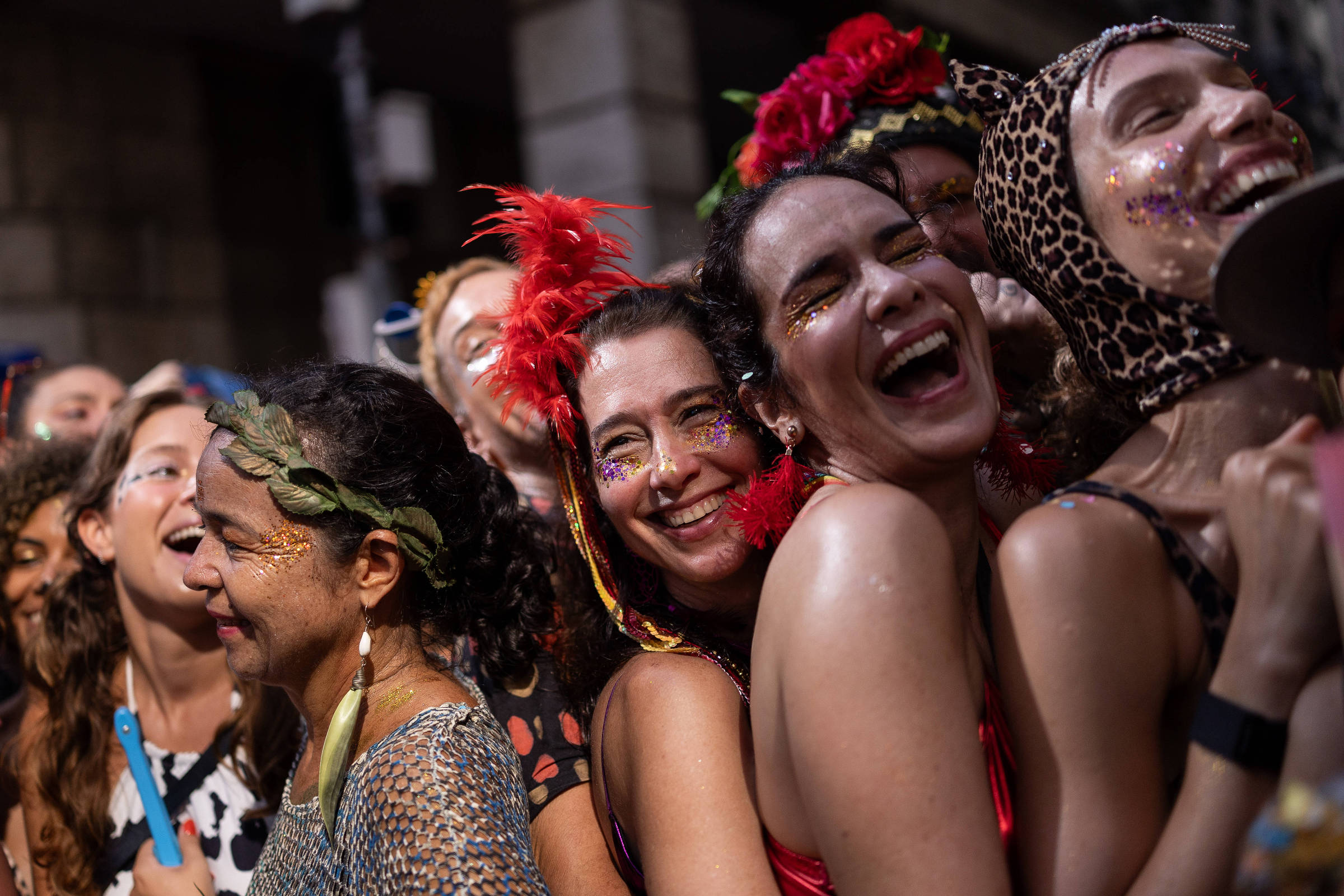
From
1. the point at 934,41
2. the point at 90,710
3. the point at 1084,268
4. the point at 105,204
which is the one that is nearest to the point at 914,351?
the point at 1084,268

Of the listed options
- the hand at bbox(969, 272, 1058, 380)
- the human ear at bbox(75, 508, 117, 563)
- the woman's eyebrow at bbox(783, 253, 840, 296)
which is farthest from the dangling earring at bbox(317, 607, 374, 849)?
the hand at bbox(969, 272, 1058, 380)

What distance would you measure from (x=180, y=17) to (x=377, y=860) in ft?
33.5

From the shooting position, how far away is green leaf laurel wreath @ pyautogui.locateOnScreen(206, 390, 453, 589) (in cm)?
229

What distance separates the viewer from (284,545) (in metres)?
2.29

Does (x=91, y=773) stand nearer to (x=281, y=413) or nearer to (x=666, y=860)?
(x=281, y=413)

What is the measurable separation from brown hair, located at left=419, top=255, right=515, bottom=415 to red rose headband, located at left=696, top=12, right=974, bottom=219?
124 centimetres

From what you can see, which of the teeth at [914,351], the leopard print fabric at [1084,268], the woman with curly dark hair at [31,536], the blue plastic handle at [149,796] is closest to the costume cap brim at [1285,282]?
the leopard print fabric at [1084,268]

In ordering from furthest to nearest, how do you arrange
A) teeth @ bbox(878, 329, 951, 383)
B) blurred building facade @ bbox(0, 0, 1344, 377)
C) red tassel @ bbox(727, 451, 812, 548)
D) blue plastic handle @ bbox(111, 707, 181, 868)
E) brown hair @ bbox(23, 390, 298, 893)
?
blurred building facade @ bbox(0, 0, 1344, 377) → brown hair @ bbox(23, 390, 298, 893) → blue plastic handle @ bbox(111, 707, 181, 868) → red tassel @ bbox(727, 451, 812, 548) → teeth @ bbox(878, 329, 951, 383)

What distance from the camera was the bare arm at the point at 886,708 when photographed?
1.59 m

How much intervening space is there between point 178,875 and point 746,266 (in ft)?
7.08

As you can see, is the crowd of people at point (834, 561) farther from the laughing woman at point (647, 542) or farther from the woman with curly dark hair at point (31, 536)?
the woman with curly dark hair at point (31, 536)

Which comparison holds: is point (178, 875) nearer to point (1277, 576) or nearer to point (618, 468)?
point (618, 468)

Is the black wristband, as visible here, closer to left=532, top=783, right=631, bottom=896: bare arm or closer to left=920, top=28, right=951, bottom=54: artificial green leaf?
left=532, top=783, right=631, bottom=896: bare arm

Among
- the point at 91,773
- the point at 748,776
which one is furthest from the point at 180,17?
the point at 748,776
